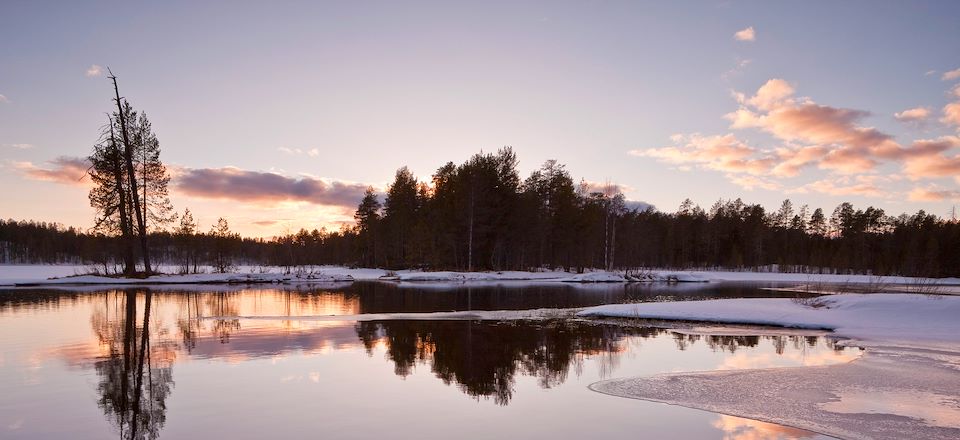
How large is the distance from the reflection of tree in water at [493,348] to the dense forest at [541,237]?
38028 millimetres

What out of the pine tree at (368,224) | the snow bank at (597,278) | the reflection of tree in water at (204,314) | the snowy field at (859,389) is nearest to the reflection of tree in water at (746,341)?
the snowy field at (859,389)

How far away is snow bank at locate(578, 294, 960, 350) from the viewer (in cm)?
1802

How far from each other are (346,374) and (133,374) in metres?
4.55

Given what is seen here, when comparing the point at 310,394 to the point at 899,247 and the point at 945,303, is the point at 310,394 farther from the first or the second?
the point at 899,247

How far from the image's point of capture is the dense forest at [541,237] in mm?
66625

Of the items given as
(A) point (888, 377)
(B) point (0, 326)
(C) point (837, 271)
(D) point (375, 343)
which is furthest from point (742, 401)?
(C) point (837, 271)

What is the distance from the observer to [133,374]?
11.8 metres

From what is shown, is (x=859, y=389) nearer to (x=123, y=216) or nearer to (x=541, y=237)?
(x=123, y=216)

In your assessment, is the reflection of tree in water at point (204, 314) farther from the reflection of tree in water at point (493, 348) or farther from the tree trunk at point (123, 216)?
the tree trunk at point (123, 216)

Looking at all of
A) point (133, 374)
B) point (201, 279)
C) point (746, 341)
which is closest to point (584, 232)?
point (201, 279)

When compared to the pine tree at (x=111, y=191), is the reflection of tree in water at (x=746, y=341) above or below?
below

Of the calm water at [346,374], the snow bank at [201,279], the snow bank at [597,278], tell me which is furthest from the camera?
the snow bank at [597,278]

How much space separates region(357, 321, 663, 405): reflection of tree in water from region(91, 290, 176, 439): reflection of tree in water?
497 centimetres

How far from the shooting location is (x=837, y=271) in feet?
345
